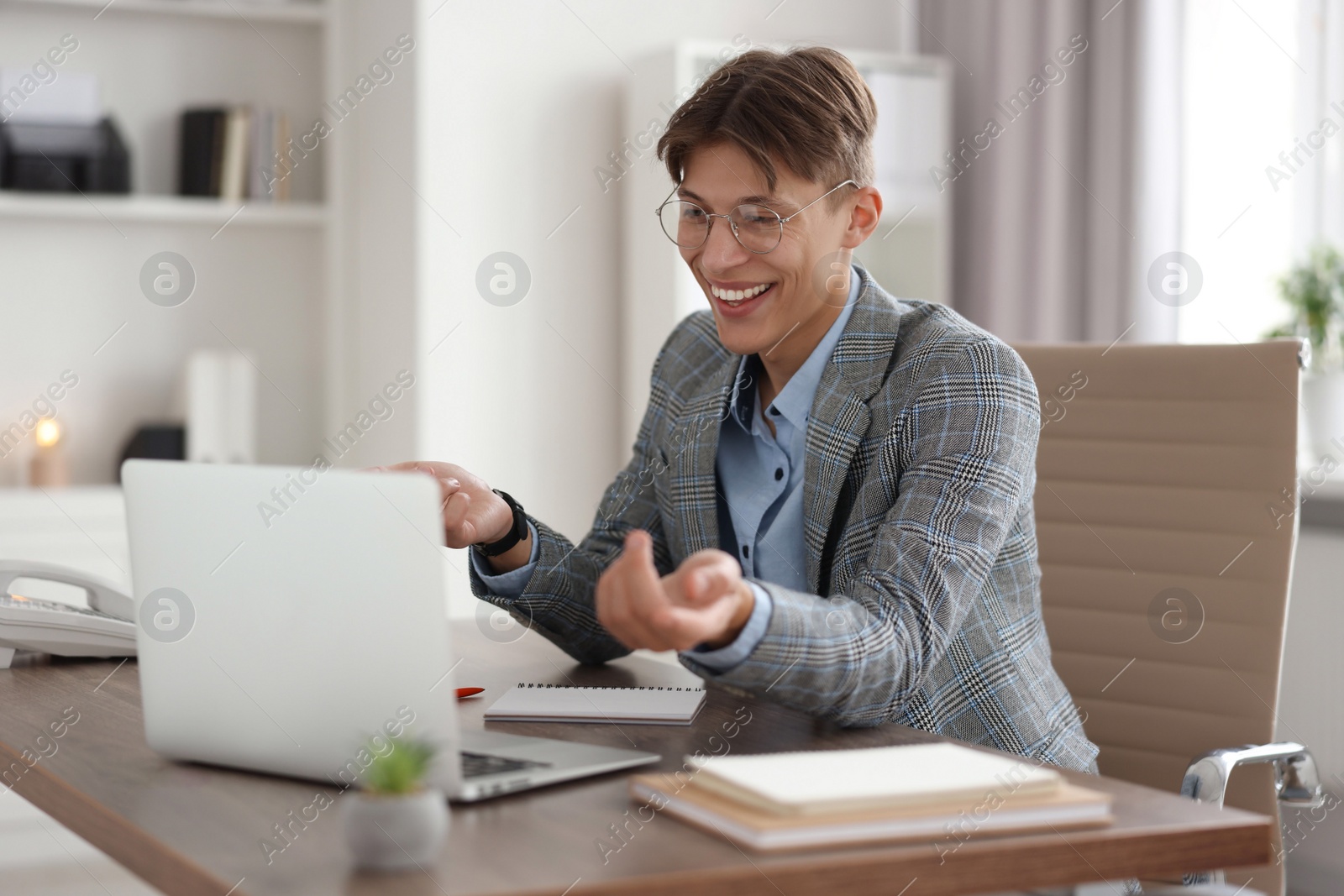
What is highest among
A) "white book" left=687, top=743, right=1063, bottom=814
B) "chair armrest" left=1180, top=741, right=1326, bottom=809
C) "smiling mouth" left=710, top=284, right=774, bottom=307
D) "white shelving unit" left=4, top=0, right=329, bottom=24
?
"white shelving unit" left=4, top=0, right=329, bottom=24

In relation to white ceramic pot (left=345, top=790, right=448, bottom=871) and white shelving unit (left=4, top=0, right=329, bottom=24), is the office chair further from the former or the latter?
white shelving unit (left=4, top=0, right=329, bottom=24)

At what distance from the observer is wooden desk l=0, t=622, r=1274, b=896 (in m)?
0.74

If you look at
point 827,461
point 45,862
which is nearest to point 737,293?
point 827,461

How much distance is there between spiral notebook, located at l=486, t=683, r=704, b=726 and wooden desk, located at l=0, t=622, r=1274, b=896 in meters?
0.04

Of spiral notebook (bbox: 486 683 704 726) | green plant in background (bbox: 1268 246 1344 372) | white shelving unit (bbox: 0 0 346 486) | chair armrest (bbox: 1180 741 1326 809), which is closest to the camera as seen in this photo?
spiral notebook (bbox: 486 683 704 726)

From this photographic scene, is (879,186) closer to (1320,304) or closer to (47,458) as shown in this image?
(1320,304)

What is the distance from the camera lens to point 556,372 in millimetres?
3473

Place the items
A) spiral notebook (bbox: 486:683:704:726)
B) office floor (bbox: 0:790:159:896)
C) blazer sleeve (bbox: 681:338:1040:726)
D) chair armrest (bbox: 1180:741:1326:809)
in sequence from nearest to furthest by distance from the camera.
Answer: blazer sleeve (bbox: 681:338:1040:726) < spiral notebook (bbox: 486:683:704:726) < chair armrest (bbox: 1180:741:1326:809) < office floor (bbox: 0:790:159:896)

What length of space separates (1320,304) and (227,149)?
2504 mm

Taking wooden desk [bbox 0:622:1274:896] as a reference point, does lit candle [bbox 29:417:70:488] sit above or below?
below

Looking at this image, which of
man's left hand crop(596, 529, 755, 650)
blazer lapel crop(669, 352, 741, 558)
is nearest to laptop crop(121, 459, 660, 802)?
man's left hand crop(596, 529, 755, 650)

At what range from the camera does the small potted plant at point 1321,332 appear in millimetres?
2600

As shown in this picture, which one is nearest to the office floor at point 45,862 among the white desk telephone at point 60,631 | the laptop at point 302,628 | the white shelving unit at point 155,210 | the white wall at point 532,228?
the white wall at point 532,228

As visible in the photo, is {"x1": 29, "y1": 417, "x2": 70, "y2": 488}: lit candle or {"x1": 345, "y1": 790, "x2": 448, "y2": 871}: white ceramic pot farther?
{"x1": 29, "y1": 417, "x2": 70, "y2": 488}: lit candle
